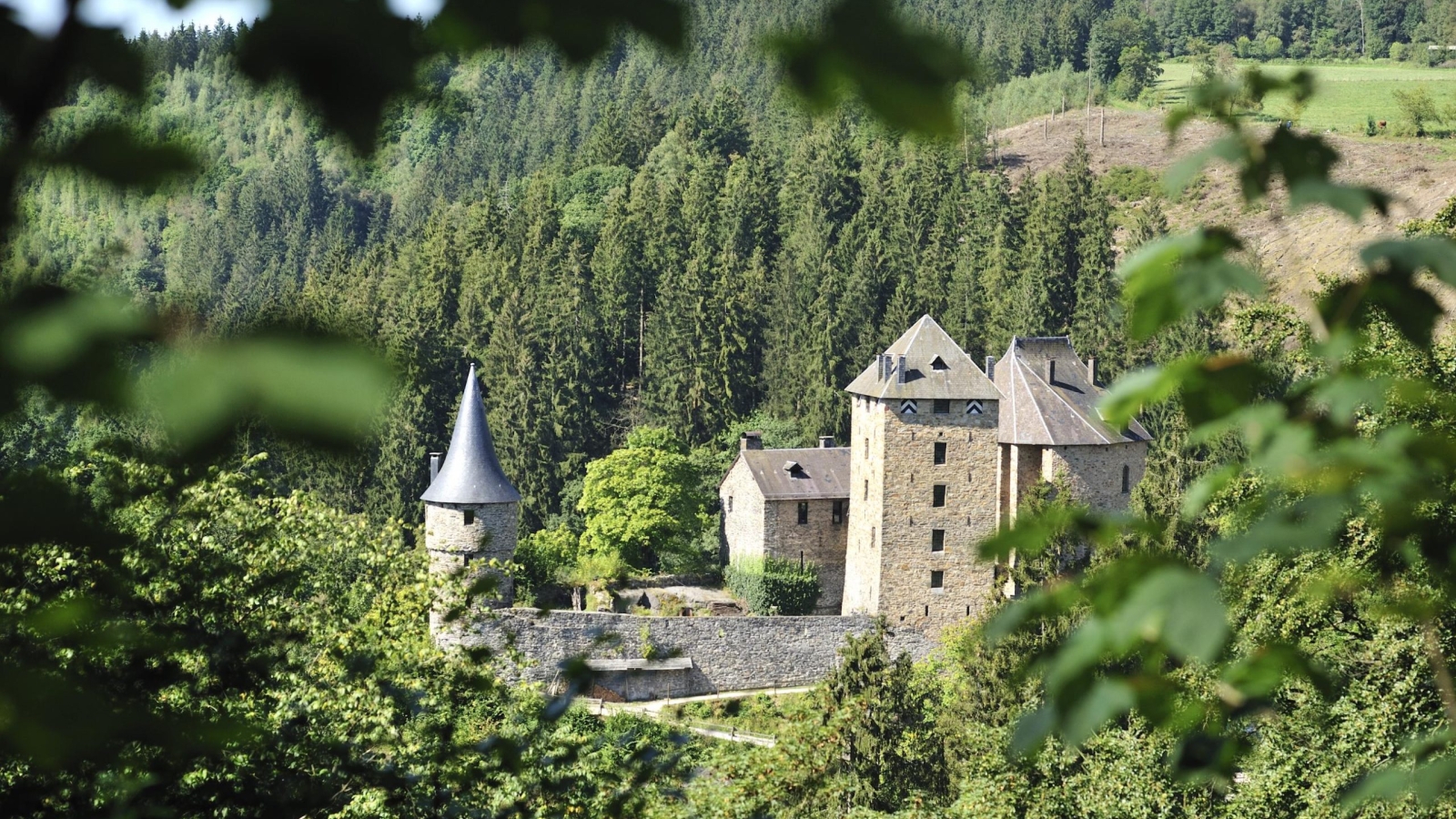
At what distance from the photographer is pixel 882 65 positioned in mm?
1230

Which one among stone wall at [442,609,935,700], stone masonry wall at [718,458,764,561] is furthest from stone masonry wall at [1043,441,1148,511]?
stone masonry wall at [718,458,764,561]

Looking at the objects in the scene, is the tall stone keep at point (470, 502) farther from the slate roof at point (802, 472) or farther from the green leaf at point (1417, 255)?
the green leaf at point (1417, 255)

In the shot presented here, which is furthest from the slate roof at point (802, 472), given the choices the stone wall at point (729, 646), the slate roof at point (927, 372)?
the stone wall at point (729, 646)

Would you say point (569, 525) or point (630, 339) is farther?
point (630, 339)

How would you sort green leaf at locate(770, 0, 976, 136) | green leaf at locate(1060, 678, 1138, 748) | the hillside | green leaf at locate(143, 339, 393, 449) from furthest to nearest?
the hillside < green leaf at locate(1060, 678, 1138, 748) < green leaf at locate(770, 0, 976, 136) < green leaf at locate(143, 339, 393, 449)

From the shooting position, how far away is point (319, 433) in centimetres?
108

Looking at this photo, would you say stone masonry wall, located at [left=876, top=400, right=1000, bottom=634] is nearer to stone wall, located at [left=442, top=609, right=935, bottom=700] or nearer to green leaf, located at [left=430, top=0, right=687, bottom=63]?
stone wall, located at [left=442, top=609, right=935, bottom=700]

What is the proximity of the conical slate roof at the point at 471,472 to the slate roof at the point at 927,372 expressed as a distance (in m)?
7.47

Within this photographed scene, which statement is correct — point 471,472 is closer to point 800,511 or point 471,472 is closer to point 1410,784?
point 800,511

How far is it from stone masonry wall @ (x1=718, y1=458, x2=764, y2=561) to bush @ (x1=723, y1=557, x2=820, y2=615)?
1.18 ft

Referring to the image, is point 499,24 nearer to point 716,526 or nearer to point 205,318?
point 205,318

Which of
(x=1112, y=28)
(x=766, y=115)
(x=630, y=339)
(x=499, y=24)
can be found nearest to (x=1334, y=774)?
(x=499, y=24)

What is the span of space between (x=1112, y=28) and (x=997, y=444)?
182 feet

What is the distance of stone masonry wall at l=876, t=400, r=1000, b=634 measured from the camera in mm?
30859
